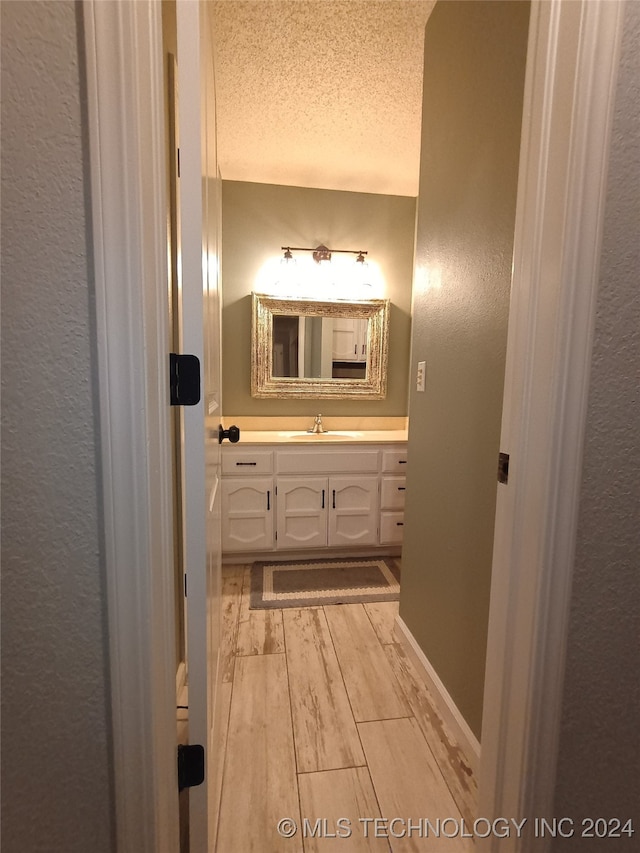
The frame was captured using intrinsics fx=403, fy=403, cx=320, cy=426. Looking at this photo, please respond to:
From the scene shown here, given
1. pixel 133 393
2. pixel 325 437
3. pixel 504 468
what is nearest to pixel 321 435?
pixel 325 437

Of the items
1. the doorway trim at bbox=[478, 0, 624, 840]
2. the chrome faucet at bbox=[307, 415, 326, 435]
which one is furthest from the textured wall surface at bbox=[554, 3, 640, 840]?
the chrome faucet at bbox=[307, 415, 326, 435]

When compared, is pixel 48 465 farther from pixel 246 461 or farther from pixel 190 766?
pixel 246 461

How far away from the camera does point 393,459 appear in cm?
254

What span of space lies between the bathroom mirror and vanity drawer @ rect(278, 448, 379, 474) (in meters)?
0.57

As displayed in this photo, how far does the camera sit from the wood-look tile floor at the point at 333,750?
1.04 metres

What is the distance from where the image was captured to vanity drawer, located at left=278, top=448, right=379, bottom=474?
2.43 m

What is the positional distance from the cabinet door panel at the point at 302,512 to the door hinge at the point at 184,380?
5.59 ft

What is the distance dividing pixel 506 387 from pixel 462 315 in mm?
557

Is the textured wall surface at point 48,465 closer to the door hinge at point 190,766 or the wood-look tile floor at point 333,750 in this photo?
the door hinge at point 190,766

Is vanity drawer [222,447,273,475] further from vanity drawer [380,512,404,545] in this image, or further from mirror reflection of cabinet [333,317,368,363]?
mirror reflection of cabinet [333,317,368,363]

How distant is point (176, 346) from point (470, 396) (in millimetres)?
906

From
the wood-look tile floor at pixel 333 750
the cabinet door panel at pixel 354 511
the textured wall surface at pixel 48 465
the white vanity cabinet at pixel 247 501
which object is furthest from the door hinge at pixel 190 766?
the cabinet door panel at pixel 354 511

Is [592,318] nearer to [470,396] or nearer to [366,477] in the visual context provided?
[470,396]

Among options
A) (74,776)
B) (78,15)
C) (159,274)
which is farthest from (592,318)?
(74,776)
